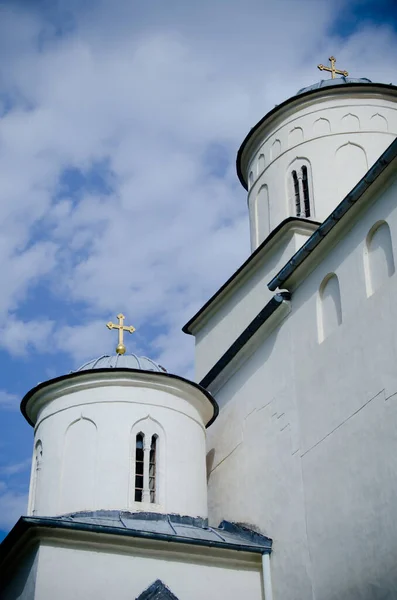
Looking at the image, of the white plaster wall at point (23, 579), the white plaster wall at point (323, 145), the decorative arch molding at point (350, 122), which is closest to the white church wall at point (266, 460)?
the white plaster wall at point (23, 579)

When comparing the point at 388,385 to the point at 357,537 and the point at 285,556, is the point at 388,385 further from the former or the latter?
the point at 285,556

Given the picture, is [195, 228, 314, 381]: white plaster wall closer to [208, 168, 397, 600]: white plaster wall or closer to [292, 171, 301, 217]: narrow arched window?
[292, 171, 301, 217]: narrow arched window

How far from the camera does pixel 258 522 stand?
13750 mm

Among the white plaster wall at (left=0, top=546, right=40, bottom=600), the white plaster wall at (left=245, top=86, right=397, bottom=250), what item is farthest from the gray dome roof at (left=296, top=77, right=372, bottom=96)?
the white plaster wall at (left=0, top=546, right=40, bottom=600)

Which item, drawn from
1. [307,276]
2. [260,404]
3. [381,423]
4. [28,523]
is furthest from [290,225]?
[28,523]

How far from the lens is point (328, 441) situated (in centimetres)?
1209

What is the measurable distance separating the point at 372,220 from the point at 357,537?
167 inches

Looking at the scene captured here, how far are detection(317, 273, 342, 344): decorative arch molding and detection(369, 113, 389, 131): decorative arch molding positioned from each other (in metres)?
6.02

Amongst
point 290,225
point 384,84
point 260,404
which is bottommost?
point 260,404

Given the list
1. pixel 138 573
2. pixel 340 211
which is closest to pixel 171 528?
pixel 138 573

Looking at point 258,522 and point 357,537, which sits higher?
point 258,522

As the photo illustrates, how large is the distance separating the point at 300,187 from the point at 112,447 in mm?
6880

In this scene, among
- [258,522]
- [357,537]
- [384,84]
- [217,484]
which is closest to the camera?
[357,537]

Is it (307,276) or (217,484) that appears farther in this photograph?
(217,484)
